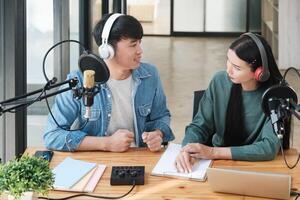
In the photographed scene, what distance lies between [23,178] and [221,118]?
1126mm

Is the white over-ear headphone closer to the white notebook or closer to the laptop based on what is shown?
the white notebook

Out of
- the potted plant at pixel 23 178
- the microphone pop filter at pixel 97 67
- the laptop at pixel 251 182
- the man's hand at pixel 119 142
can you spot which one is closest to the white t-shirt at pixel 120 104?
the man's hand at pixel 119 142

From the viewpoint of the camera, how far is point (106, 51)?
2.46 metres

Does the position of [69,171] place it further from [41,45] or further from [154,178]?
[41,45]

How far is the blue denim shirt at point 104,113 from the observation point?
8.14 feet

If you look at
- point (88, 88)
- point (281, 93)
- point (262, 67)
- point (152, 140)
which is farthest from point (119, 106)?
point (281, 93)

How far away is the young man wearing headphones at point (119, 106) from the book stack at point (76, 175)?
0.17 metres

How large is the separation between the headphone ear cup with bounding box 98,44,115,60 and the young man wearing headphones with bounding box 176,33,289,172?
0.46m

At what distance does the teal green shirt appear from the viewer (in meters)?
2.57

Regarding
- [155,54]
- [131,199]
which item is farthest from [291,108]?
[155,54]

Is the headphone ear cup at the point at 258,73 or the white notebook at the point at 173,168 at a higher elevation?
the headphone ear cup at the point at 258,73

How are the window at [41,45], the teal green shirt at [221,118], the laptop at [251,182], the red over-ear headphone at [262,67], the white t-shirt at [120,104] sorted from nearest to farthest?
the laptop at [251,182] < the red over-ear headphone at [262,67] < the teal green shirt at [221,118] < the white t-shirt at [120,104] < the window at [41,45]

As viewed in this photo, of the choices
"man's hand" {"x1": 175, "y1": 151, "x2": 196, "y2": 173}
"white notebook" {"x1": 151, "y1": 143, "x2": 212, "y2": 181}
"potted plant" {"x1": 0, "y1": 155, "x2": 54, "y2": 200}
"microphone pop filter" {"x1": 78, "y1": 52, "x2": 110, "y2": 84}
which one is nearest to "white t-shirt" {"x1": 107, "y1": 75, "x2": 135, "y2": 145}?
"white notebook" {"x1": 151, "y1": 143, "x2": 212, "y2": 181}

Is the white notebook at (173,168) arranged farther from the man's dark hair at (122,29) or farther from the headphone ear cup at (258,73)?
the man's dark hair at (122,29)
